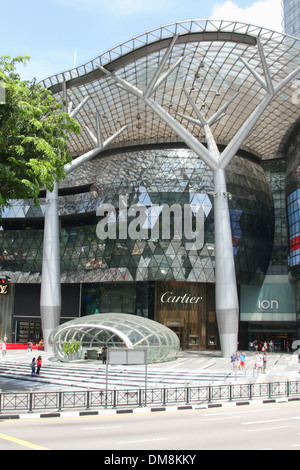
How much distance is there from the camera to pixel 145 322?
1556 inches

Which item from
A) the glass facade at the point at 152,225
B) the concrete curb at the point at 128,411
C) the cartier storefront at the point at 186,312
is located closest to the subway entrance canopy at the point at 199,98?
the glass facade at the point at 152,225

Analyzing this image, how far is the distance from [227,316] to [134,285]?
19673 millimetres

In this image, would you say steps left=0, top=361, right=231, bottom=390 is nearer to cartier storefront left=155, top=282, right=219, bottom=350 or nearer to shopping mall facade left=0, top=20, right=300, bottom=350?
shopping mall facade left=0, top=20, right=300, bottom=350

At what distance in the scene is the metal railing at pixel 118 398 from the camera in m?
17.6

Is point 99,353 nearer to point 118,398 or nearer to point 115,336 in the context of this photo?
point 115,336

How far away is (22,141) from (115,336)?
2067 cm

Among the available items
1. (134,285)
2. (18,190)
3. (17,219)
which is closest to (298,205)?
(134,285)

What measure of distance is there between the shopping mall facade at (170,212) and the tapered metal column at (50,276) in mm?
418

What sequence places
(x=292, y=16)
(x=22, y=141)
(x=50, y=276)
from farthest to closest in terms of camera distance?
(x=292, y=16)
(x=50, y=276)
(x=22, y=141)

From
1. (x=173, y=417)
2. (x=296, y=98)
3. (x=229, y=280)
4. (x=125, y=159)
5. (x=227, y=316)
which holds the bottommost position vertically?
(x=173, y=417)

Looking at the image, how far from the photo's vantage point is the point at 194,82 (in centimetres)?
5219

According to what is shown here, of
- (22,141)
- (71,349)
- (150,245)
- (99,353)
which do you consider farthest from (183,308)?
(22,141)

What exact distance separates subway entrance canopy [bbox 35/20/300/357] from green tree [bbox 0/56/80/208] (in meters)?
25.1
